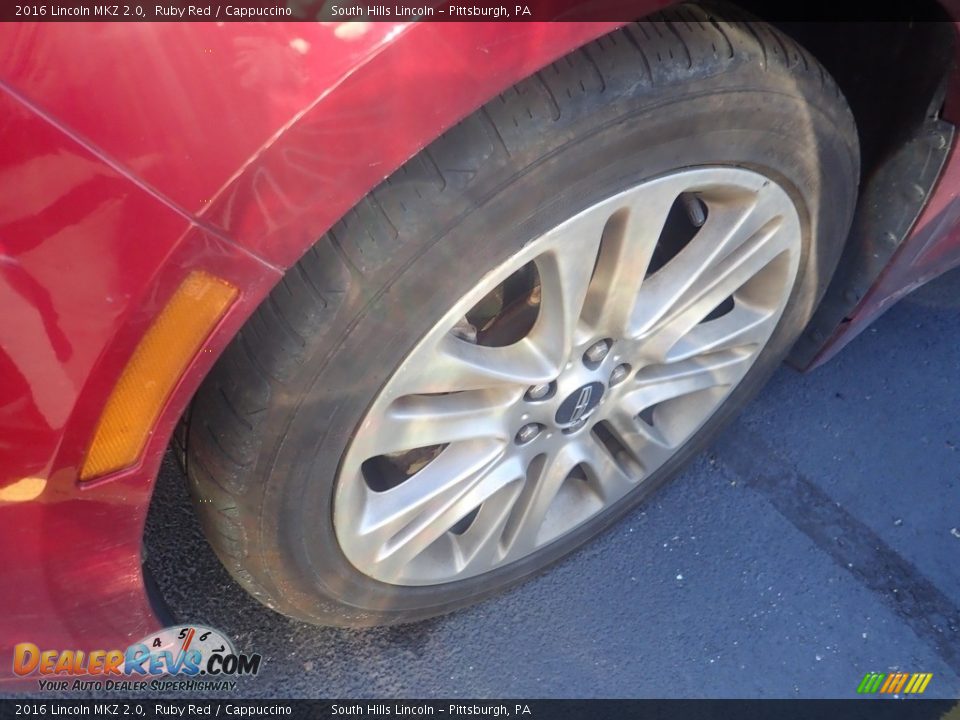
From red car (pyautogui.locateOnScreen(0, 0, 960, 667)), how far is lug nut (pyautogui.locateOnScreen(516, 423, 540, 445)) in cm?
4

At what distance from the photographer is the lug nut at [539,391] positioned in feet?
4.84

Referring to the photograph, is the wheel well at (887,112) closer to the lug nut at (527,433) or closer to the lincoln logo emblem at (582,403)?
the lincoln logo emblem at (582,403)

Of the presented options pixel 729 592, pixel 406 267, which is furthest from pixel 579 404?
pixel 729 592

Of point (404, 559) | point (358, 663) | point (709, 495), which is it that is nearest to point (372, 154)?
point (404, 559)

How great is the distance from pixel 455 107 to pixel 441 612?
1110 millimetres

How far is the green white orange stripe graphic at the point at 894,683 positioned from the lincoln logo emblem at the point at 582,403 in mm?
845

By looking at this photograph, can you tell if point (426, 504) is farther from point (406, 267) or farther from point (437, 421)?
point (406, 267)

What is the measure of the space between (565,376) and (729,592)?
760 millimetres

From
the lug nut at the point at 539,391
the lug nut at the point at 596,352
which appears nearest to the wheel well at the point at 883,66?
the lug nut at the point at 596,352

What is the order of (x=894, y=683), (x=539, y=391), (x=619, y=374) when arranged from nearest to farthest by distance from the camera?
(x=539, y=391) < (x=619, y=374) < (x=894, y=683)

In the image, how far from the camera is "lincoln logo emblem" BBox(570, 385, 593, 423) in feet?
5.10

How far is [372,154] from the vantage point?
98 centimetres

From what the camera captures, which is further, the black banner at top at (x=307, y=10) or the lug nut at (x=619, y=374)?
the lug nut at (x=619, y=374)
